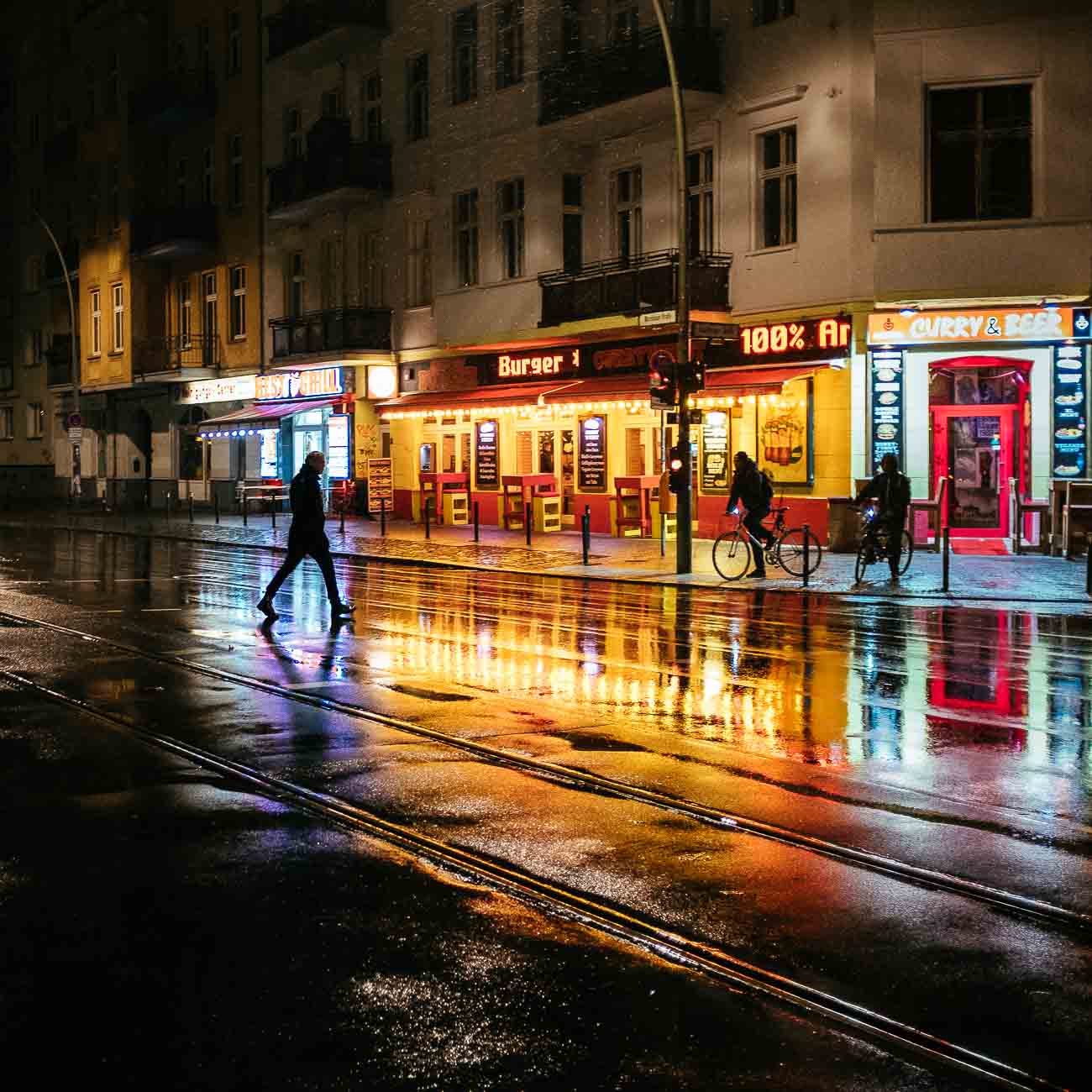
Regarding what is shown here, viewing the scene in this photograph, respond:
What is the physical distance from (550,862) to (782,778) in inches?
83.9

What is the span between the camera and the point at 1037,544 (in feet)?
85.0

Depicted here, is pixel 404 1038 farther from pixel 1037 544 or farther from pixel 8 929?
pixel 1037 544

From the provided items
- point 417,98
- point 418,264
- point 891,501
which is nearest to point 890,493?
point 891,501

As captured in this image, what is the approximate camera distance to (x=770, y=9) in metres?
28.1

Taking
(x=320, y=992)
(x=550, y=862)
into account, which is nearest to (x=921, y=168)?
(x=550, y=862)

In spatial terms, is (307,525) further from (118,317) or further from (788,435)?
(118,317)

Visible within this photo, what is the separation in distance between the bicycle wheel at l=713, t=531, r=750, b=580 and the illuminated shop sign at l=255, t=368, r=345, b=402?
1819 cm

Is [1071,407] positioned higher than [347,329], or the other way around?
[347,329]

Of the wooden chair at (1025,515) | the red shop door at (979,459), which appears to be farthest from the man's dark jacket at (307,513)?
the wooden chair at (1025,515)

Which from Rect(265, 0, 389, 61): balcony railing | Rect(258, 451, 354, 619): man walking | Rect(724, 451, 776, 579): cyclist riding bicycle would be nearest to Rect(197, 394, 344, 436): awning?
Rect(265, 0, 389, 61): balcony railing

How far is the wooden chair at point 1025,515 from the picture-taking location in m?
25.7

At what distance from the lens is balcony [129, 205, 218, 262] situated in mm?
47281

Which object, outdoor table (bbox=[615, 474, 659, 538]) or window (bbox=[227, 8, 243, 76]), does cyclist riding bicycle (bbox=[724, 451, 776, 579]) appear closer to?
outdoor table (bbox=[615, 474, 659, 538])

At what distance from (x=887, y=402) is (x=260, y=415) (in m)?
20.8
